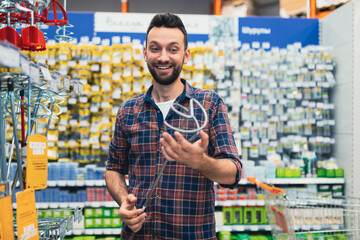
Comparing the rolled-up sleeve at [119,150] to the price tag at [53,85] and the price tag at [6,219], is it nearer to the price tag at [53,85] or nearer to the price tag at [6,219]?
the price tag at [53,85]

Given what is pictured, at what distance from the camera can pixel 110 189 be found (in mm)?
1607

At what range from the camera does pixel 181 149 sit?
1009 mm

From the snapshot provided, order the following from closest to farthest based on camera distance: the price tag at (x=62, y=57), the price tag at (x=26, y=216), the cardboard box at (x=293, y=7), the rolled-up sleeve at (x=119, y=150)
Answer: the price tag at (x=26, y=216)
the rolled-up sleeve at (x=119, y=150)
the price tag at (x=62, y=57)
the cardboard box at (x=293, y=7)

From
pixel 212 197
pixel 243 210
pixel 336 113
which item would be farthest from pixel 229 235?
pixel 212 197

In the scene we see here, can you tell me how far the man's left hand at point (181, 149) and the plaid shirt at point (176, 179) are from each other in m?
0.36

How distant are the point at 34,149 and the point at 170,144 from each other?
623 mm

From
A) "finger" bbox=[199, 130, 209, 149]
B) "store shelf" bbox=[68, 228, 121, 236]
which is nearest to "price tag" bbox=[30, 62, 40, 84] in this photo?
"finger" bbox=[199, 130, 209, 149]

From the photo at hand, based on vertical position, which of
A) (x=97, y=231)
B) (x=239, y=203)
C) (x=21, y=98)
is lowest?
(x=97, y=231)

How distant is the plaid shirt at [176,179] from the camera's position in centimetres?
144

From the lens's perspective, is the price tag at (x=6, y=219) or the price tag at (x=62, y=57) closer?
the price tag at (x=6, y=219)

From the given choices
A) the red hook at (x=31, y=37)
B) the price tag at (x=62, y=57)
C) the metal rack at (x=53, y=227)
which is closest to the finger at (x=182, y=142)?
the metal rack at (x=53, y=227)

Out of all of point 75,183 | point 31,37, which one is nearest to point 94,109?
point 75,183

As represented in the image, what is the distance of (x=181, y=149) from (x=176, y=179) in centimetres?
48

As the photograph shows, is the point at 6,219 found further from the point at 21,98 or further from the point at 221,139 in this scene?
the point at 221,139
